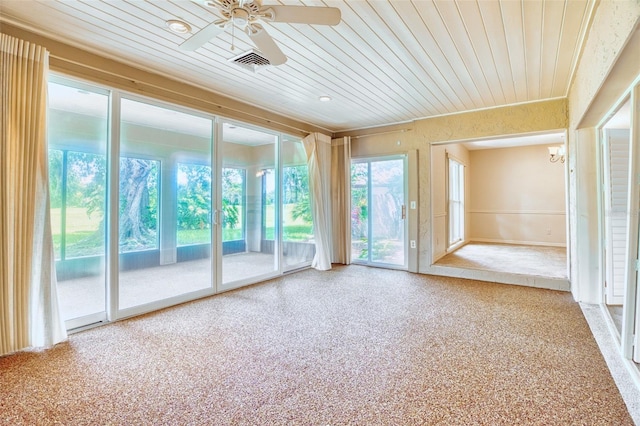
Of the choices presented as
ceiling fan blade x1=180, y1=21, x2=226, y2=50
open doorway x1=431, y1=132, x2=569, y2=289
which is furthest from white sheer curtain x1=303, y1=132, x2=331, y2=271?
ceiling fan blade x1=180, y1=21, x2=226, y2=50

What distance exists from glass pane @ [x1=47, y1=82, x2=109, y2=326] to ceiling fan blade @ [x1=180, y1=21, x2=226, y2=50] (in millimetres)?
1481

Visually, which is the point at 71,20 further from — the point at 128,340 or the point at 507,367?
the point at 507,367

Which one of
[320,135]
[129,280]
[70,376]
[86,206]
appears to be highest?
[320,135]

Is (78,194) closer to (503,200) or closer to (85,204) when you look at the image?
(85,204)

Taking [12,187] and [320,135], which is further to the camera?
[320,135]

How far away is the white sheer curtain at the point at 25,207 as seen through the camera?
229 centimetres

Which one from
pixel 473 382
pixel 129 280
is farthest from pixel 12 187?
pixel 473 382

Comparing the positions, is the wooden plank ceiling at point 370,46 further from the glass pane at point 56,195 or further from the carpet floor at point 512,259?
the carpet floor at point 512,259

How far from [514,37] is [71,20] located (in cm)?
348

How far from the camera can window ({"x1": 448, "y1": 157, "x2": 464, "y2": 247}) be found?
7.03 meters

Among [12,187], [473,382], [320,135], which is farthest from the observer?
[320,135]

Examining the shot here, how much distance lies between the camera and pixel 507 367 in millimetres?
2170

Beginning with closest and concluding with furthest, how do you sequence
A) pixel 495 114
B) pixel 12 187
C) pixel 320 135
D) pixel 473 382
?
pixel 473 382 → pixel 12 187 → pixel 495 114 → pixel 320 135

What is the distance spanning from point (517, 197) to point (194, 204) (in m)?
7.82
